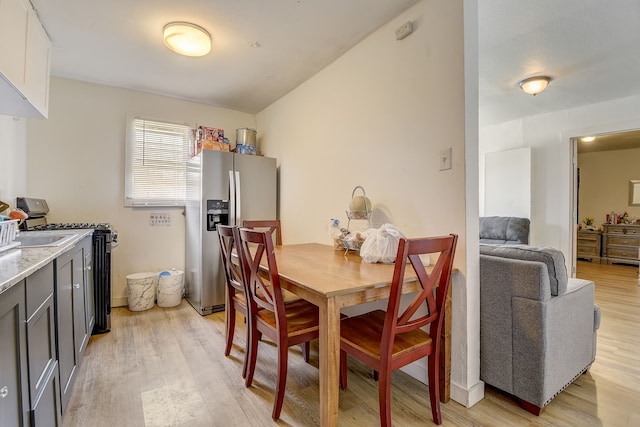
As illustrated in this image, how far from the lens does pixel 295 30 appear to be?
7.63 ft

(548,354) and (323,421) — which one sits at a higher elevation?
(548,354)

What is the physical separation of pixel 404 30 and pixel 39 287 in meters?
2.40

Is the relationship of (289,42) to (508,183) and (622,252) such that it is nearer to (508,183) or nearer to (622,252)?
(508,183)

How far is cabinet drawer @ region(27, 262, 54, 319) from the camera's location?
3.56 feet

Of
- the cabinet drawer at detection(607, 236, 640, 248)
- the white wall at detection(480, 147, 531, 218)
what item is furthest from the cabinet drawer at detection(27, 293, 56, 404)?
the cabinet drawer at detection(607, 236, 640, 248)

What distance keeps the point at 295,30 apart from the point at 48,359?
2434mm

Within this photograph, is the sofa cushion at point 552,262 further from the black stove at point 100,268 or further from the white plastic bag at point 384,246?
the black stove at point 100,268

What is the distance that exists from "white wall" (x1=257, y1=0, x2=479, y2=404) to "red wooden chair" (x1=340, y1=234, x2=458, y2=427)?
28 cm

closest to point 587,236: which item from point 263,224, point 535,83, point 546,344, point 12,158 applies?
point 535,83

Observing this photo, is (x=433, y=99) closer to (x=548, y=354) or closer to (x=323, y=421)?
(x=548, y=354)

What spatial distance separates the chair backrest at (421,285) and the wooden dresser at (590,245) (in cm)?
683

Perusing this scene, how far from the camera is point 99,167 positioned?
327 cm

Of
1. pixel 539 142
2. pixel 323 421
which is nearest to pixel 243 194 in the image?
pixel 323 421

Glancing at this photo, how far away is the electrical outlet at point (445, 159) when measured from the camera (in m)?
1.81
